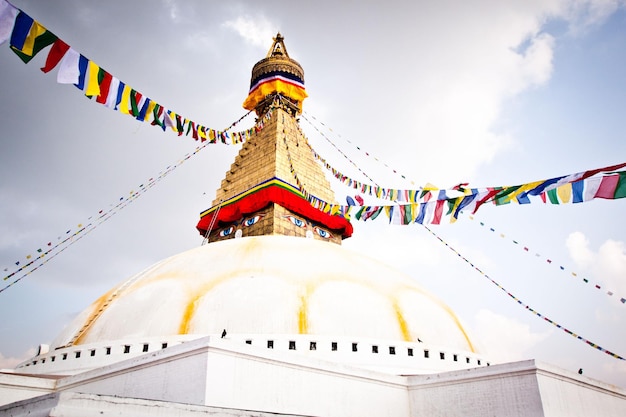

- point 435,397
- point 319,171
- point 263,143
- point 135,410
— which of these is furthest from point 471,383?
point 263,143

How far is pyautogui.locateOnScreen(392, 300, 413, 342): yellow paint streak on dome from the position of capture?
8453 millimetres

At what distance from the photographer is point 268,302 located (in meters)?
8.20

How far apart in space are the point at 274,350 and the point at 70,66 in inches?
193

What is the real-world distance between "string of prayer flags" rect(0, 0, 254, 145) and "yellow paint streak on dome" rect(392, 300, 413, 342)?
5.82 metres

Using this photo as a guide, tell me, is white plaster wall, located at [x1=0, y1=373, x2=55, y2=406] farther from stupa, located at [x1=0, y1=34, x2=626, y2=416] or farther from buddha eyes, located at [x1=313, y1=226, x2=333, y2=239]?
buddha eyes, located at [x1=313, y1=226, x2=333, y2=239]

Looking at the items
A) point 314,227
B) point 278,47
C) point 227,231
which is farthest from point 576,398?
point 278,47

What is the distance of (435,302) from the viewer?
9953 mm

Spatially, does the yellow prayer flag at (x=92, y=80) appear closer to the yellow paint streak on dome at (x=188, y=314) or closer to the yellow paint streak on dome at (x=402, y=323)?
the yellow paint streak on dome at (x=188, y=314)

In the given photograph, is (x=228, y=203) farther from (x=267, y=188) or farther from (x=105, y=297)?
(x=105, y=297)

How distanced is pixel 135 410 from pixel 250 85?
17471mm

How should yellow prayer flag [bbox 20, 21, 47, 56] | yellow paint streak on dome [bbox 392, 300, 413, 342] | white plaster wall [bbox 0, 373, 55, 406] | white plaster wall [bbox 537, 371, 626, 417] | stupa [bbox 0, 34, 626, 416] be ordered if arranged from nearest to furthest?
1. yellow prayer flag [bbox 20, 21, 47, 56]
2. stupa [bbox 0, 34, 626, 416]
3. white plaster wall [bbox 537, 371, 626, 417]
4. white plaster wall [bbox 0, 373, 55, 406]
5. yellow paint streak on dome [bbox 392, 300, 413, 342]

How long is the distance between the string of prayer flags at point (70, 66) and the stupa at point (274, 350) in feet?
11.1

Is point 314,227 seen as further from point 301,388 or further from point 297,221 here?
point 301,388

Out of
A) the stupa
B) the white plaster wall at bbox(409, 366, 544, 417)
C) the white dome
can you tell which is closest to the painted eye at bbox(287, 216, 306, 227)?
the stupa
